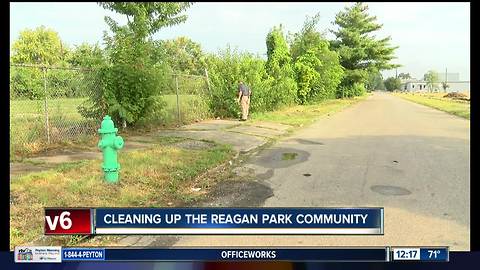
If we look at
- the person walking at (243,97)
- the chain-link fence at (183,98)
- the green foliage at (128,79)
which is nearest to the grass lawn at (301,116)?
the person walking at (243,97)

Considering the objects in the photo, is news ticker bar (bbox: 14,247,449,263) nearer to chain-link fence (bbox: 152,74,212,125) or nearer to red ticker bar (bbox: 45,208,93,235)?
red ticker bar (bbox: 45,208,93,235)

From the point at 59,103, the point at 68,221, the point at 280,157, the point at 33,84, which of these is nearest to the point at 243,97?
the point at 280,157

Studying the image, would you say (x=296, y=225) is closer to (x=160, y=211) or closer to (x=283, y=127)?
(x=160, y=211)

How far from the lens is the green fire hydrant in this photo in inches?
129

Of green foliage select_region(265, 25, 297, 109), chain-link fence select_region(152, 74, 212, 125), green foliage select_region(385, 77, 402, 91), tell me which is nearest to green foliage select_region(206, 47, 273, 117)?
chain-link fence select_region(152, 74, 212, 125)

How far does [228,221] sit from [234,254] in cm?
17

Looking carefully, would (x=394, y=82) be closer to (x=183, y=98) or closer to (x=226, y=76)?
(x=183, y=98)

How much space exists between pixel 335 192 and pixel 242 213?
183 cm

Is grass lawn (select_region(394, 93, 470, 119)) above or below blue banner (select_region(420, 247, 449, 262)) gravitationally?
above

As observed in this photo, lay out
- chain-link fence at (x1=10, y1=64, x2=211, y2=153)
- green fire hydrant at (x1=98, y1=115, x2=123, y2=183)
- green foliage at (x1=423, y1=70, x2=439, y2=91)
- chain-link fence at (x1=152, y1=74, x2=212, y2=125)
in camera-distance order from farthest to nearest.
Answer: chain-link fence at (x1=152, y1=74, x2=212, y2=125) → chain-link fence at (x1=10, y1=64, x2=211, y2=153) → green fire hydrant at (x1=98, y1=115, x2=123, y2=183) → green foliage at (x1=423, y1=70, x2=439, y2=91)

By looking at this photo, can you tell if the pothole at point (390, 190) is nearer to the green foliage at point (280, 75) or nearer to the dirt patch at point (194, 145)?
the dirt patch at point (194, 145)

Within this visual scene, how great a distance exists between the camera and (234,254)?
1770 mm

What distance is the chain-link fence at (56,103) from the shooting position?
17.0 feet
